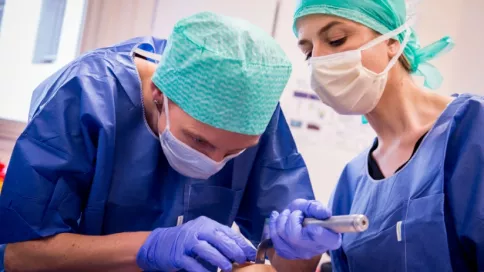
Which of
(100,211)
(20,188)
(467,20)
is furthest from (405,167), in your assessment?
(467,20)

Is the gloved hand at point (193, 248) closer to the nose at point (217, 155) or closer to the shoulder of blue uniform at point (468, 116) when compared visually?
the nose at point (217, 155)

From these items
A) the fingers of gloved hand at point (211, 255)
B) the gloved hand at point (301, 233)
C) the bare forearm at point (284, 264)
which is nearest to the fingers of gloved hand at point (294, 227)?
the gloved hand at point (301, 233)

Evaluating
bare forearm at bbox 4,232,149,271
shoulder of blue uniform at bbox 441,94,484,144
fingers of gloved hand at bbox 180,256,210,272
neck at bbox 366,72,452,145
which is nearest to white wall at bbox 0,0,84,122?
bare forearm at bbox 4,232,149,271

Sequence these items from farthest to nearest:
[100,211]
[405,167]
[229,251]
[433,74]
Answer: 1. [433,74]
2. [405,167]
3. [100,211]
4. [229,251]

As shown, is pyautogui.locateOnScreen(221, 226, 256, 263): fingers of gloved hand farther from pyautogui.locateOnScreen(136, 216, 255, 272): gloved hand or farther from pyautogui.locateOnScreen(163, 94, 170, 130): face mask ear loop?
pyautogui.locateOnScreen(163, 94, 170, 130): face mask ear loop

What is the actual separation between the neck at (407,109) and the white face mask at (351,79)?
47 mm

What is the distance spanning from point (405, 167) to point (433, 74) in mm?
330

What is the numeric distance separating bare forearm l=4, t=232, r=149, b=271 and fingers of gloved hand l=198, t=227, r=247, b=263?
146 mm

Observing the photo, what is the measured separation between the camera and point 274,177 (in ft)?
3.72

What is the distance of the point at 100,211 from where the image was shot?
3.22ft

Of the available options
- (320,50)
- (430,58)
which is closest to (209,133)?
(320,50)

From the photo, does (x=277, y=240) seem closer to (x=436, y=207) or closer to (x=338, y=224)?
(x=338, y=224)

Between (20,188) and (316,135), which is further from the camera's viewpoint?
(316,135)

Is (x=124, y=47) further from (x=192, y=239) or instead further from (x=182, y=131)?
(x=192, y=239)
